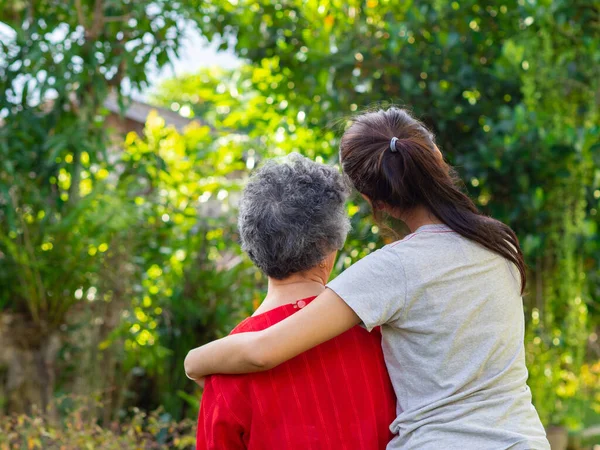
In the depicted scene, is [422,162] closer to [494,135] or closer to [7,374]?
[494,135]

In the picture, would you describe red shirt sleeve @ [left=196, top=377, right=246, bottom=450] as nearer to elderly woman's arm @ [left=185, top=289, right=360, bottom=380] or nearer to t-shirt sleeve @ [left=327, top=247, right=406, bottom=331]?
elderly woman's arm @ [left=185, top=289, right=360, bottom=380]

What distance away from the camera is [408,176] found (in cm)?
178

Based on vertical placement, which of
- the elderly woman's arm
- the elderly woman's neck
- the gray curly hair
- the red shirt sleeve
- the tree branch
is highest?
the tree branch

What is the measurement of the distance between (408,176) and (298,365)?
0.48 meters

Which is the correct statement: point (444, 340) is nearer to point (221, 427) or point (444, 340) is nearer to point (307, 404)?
point (307, 404)

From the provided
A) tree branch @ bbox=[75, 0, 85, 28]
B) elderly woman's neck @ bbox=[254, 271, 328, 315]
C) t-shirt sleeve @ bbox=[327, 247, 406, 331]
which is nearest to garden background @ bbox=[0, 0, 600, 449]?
tree branch @ bbox=[75, 0, 85, 28]

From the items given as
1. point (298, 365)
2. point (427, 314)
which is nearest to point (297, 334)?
point (298, 365)

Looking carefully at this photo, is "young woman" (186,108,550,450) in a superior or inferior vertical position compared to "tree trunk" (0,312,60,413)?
inferior

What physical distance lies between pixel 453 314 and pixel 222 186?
3.66 m

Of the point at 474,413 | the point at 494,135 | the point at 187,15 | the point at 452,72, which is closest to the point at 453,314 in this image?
the point at 474,413

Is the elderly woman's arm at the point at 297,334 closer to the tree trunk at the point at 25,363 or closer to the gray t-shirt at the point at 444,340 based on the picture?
the gray t-shirt at the point at 444,340

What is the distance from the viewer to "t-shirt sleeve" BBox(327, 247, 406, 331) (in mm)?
1643

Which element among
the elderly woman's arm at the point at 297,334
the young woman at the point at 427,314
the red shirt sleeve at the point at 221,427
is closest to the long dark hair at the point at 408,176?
the young woman at the point at 427,314

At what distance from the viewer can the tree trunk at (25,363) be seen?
4598mm
